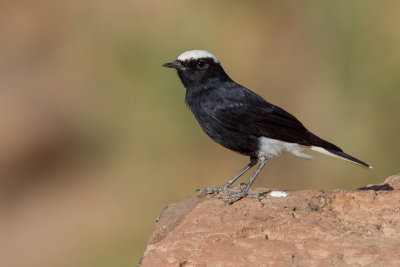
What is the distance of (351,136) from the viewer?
843 cm

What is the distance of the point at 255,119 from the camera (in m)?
6.49

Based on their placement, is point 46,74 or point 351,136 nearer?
point 351,136

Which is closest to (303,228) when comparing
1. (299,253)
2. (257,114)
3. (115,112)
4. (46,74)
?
(299,253)

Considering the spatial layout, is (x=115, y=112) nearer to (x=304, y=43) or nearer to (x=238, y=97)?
(x=304, y=43)

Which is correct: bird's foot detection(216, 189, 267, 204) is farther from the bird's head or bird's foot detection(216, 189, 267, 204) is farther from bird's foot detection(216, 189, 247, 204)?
the bird's head

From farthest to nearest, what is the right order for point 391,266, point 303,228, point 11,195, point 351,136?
point 11,195 < point 351,136 < point 303,228 < point 391,266

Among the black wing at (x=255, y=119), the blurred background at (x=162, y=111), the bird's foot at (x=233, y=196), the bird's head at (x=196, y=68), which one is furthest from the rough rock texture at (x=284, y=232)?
the blurred background at (x=162, y=111)

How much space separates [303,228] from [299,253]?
37cm

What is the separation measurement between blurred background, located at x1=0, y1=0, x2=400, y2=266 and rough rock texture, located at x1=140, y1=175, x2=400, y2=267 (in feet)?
9.40

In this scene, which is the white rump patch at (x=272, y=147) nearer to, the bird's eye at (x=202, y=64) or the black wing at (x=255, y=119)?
the black wing at (x=255, y=119)

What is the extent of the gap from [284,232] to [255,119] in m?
1.76

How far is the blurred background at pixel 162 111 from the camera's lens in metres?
8.46

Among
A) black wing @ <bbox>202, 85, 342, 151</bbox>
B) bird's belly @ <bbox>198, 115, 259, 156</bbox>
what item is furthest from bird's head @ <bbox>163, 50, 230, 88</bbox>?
bird's belly @ <bbox>198, 115, 259, 156</bbox>

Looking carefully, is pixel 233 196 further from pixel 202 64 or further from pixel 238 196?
pixel 202 64
